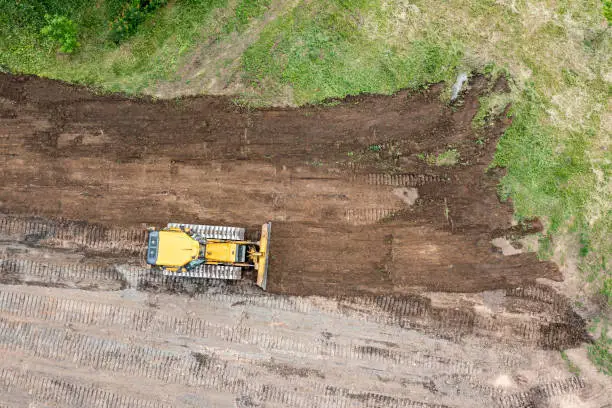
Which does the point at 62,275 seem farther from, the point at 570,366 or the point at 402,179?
the point at 570,366

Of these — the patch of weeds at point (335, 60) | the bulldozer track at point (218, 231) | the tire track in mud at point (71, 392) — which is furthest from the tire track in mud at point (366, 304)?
the patch of weeds at point (335, 60)

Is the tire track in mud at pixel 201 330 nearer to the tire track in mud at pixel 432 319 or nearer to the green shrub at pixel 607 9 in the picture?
the tire track in mud at pixel 432 319

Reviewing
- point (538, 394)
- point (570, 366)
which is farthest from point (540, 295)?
point (538, 394)

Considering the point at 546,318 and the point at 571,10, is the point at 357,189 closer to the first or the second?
the point at 546,318

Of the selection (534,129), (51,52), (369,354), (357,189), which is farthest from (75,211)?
(534,129)

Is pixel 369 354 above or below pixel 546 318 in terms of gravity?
below
